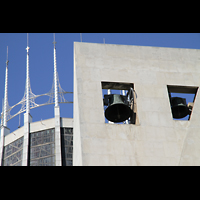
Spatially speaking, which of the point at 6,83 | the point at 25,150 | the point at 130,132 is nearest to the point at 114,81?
the point at 130,132

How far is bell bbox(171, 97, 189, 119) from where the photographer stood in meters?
17.1

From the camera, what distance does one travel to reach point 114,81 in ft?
52.7

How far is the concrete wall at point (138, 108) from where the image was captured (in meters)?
14.4

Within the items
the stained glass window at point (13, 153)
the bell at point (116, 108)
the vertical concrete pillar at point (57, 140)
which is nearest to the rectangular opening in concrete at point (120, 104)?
the bell at point (116, 108)

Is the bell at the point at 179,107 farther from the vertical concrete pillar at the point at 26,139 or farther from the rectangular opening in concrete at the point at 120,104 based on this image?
the vertical concrete pillar at the point at 26,139

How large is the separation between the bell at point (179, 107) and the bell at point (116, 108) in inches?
84.1

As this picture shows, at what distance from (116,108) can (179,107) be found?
9.18 ft

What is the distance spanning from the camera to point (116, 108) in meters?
16.4

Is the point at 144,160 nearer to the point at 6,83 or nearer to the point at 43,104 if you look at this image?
the point at 43,104

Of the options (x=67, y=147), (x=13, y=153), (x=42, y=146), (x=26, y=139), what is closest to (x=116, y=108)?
(x=67, y=147)

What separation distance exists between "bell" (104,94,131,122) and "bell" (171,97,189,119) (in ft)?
7.01

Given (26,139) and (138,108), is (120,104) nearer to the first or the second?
(138,108)
